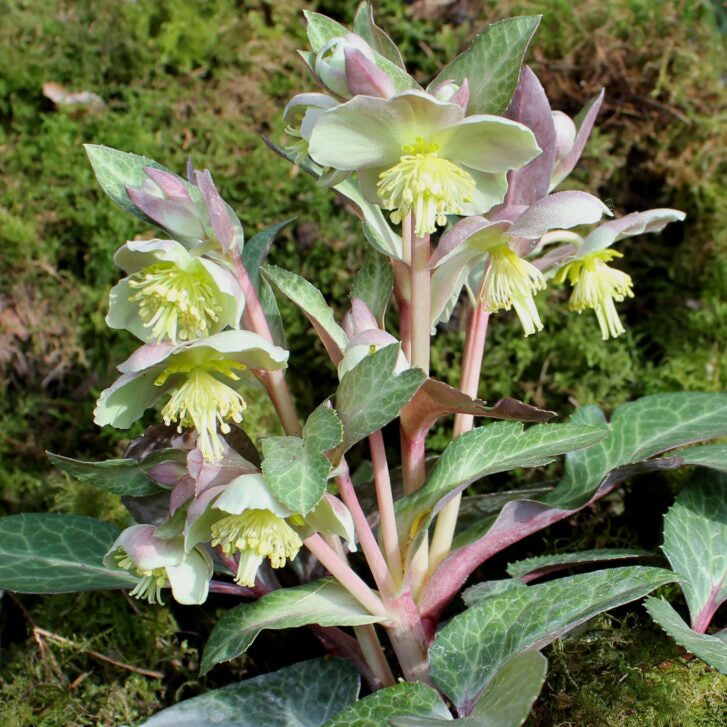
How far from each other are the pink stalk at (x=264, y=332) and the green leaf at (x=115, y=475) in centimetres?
19

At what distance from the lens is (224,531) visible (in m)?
0.96

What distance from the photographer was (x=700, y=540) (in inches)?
47.8

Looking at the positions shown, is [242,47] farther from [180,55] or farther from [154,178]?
[154,178]

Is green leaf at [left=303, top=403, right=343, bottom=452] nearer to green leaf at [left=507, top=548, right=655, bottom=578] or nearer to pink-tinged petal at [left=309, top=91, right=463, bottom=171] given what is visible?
pink-tinged petal at [left=309, top=91, right=463, bottom=171]

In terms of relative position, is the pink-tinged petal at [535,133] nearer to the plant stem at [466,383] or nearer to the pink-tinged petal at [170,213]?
the plant stem at [466,383]

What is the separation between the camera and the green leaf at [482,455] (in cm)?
108

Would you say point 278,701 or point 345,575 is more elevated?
point 345,575

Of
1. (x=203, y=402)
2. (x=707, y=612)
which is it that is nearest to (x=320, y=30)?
(x=203, y=402)

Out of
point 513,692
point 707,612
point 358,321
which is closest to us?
point 513,692

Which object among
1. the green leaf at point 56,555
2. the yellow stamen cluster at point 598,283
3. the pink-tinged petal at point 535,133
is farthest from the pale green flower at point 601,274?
the green leaf at point 56,555

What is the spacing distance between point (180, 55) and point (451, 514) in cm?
139

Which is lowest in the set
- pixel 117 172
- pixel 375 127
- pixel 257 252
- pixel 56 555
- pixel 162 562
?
pixel 56 555

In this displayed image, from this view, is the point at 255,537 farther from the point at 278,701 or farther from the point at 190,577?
the point at 278,701

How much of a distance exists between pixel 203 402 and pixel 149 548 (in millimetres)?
193
